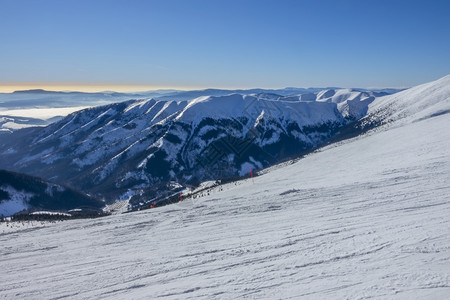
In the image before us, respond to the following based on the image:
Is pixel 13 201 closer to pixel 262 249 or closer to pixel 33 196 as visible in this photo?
pixel 33 196

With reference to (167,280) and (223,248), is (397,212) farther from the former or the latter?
(167,280)

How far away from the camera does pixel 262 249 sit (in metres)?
17.1

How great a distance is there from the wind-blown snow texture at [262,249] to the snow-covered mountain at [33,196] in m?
90.4

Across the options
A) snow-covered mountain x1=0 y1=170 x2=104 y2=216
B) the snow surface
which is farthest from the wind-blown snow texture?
snow-covered mountain x1=0 y1=170 x2=104 y2=216

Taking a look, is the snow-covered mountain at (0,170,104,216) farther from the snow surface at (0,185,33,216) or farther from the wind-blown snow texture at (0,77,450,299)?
the wind-blown snow texture at (0,77,450,299)

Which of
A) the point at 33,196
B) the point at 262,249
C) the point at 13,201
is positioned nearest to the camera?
the point at 262,249

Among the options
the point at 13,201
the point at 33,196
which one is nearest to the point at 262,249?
the point at 13,201

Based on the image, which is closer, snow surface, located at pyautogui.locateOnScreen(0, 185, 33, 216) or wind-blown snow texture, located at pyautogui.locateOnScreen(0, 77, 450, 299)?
wind-blown snow texture, located at pyautogui.locateOnScreen(0, 77, 450, 299)

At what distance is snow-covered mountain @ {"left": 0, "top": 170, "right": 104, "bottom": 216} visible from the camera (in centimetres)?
10009

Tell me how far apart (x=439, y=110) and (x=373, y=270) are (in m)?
115

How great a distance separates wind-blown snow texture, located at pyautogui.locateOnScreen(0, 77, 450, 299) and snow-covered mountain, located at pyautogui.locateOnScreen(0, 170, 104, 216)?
90441 mm

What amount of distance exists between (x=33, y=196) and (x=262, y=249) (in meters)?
118

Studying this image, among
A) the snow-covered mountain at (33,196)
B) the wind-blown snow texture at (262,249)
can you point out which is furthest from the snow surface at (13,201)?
the wind-blown snow texture at (262,249)

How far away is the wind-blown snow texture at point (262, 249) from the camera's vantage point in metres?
12.9
